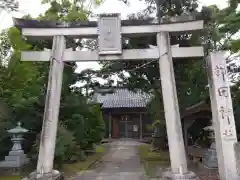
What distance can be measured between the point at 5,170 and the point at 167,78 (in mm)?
7743

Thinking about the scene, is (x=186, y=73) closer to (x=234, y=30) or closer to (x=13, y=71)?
(x=234, y=30)

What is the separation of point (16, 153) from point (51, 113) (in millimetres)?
4371

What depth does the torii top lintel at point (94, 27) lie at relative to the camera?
324 inches

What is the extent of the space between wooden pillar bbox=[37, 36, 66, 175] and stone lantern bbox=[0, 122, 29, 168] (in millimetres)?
3838

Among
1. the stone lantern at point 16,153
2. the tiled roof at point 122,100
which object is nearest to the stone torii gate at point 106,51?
the stone lantern at point 16,153

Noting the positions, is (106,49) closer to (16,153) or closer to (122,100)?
(16,153)

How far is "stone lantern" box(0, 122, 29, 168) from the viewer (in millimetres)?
10711

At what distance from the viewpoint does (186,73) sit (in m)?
12.2

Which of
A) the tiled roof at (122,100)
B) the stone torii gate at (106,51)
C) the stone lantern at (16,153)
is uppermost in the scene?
the tiled roof at (122,100)

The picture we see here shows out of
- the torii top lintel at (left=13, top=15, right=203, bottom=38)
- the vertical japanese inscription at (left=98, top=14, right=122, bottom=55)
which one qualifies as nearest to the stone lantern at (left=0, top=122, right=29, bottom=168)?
the torii top lintel at (left=13, top=15, right=203, bottom=38)

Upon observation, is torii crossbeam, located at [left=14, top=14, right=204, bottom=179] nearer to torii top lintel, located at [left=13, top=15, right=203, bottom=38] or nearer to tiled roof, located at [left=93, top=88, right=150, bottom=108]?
torii top lintel, located at [left=13, top=15, right=203, bottom=38]

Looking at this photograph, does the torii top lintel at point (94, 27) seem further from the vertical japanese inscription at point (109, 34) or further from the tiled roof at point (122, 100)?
the tiled roof at point (122, 100)

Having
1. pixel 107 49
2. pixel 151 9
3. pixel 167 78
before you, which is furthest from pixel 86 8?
pixel 167 78

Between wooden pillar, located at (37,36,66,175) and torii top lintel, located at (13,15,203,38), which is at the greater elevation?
torii top lintel, located at (13,15,203,38)
